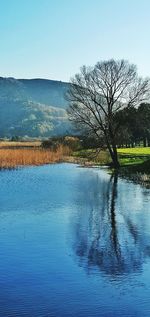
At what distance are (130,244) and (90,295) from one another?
575 cm

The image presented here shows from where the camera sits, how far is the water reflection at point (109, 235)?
15.3 metres

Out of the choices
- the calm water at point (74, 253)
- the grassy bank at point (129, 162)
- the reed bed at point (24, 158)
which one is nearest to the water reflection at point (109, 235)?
the calm water at point (74, 253)

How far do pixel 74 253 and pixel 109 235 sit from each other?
318 cm

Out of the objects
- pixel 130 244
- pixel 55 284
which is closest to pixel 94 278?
pixel 55 284

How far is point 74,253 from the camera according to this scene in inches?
649

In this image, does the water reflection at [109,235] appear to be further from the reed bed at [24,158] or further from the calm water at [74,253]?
the reed bed at [24,158]

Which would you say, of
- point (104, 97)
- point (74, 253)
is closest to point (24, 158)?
point (104, 97)

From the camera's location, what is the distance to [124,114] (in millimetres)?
50469

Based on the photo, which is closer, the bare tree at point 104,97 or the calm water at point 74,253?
the calm water at point 74,253

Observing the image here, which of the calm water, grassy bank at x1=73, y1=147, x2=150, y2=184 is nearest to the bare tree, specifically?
grassy bank at x1=73, y1=147, x2=150, y2=184

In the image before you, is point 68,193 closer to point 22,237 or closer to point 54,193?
point 54,193

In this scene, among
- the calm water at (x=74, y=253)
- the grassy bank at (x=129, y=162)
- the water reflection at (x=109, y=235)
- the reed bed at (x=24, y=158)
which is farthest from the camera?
the reed bed at (x=24, y=158)

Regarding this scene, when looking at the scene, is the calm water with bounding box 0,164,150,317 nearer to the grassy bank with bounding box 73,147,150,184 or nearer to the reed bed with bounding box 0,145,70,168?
the grassy bank with bounding box 73,147,150,184

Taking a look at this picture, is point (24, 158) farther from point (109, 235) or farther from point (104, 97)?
point (109, 235)
